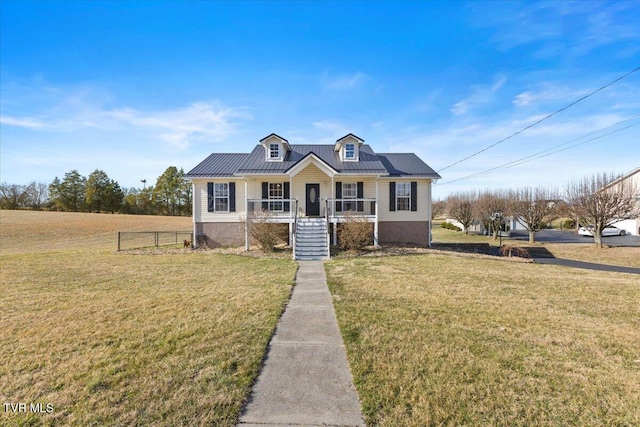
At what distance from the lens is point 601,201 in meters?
19.6

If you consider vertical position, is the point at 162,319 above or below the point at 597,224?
below

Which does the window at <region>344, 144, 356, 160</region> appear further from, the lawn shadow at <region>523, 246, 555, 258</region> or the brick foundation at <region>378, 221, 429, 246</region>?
the lawn shadow at <region>523, 246, 555, 258</region>

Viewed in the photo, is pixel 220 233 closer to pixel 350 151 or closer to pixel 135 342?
pixel 350 151

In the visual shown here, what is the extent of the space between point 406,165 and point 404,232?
439 cm

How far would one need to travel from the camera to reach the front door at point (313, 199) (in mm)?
17500

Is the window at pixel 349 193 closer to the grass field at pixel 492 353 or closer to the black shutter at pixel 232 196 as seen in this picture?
the black shutter at pixel 232 196

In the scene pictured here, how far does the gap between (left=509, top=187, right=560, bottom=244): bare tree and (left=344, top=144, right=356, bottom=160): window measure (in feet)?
58.6

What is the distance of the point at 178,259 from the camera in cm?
1302

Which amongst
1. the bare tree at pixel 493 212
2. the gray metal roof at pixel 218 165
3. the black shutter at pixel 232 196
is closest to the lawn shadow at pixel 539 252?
the bare tree at pixel 493 212

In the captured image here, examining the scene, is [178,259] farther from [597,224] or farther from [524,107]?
[597,224]

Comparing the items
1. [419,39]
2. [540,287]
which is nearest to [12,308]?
[540,287]

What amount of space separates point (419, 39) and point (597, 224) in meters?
18.1

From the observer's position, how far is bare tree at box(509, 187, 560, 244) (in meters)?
24.3

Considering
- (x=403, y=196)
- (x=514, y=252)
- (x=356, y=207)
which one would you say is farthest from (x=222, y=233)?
(x=514, y=252)
